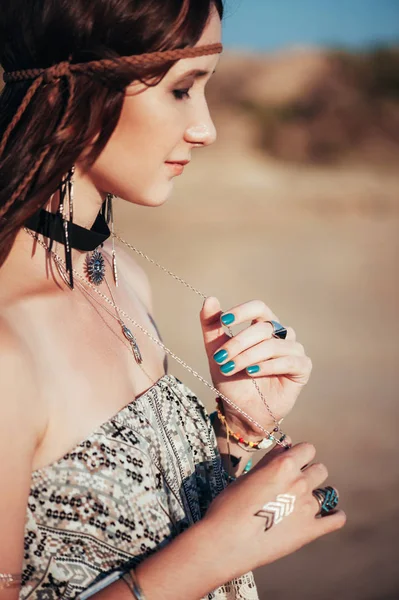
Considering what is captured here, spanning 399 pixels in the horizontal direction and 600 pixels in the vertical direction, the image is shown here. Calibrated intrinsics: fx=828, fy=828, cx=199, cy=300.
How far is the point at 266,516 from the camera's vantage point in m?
1.73

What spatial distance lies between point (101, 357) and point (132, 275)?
64cm

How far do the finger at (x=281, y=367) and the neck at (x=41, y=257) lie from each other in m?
0.52

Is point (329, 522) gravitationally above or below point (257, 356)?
below

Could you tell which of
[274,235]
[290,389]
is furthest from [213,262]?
[290,389]

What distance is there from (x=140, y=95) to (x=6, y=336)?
0.64 m

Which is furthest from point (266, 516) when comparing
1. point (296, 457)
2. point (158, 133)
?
point (158, 133)

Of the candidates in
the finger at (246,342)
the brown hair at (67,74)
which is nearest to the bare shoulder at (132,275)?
the finger at (246,342)

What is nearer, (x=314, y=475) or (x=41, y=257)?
(x=314, y=475)

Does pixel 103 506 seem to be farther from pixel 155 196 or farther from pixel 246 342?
pixel 155 196

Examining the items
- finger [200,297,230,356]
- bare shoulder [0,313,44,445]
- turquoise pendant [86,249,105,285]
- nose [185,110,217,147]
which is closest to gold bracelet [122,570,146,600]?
bare shoulder [0,313,44,445]

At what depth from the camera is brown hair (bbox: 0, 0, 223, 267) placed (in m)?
1.80

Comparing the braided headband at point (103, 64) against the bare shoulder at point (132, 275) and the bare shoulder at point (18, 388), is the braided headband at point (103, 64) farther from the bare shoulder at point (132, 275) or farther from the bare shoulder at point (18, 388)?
the bare shoulder at point (132, 275)

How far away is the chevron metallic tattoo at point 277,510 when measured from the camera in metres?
1.74

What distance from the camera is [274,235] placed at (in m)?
12.0
